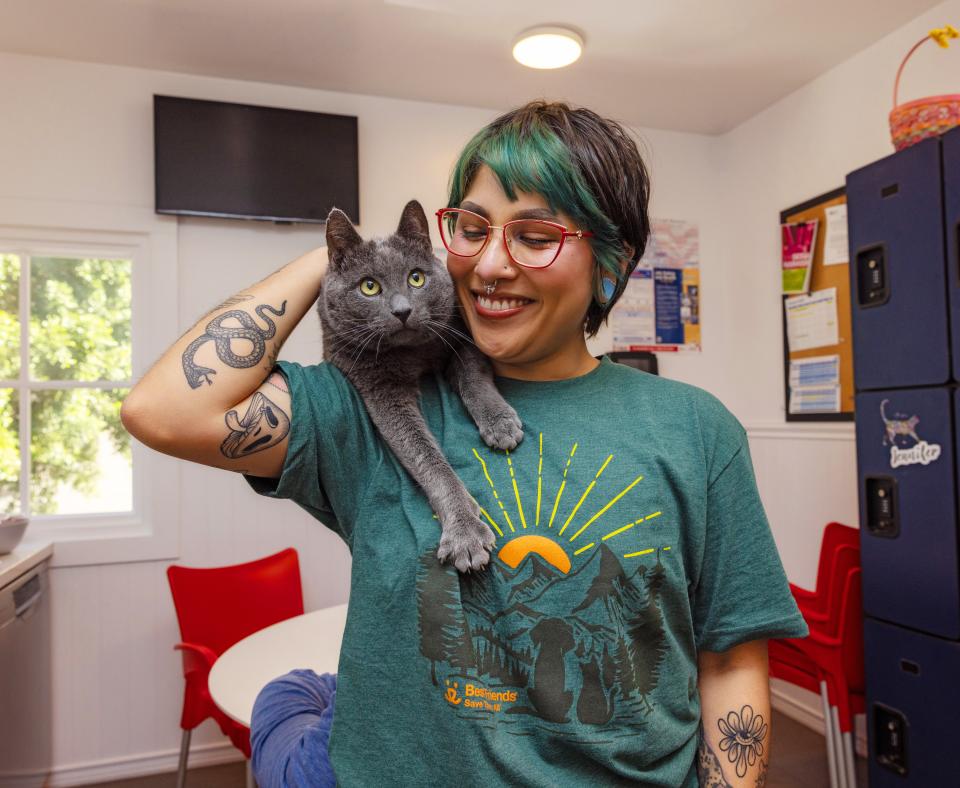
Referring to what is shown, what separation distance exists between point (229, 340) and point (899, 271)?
5.99 ft

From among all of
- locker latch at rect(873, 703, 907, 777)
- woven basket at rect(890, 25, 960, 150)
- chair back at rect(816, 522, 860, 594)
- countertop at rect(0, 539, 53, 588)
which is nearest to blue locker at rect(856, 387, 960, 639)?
locker latch at rect(873, 703, 907, 777)

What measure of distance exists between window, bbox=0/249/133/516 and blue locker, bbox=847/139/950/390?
8.63 ft

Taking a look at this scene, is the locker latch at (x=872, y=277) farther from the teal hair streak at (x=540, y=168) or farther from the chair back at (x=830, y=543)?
the teal hair streak at (x=540, y=168)

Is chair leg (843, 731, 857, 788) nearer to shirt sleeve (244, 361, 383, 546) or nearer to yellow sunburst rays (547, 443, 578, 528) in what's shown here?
yellow sunburst rays (547, 443, 578, 528)

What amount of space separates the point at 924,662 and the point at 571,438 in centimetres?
157

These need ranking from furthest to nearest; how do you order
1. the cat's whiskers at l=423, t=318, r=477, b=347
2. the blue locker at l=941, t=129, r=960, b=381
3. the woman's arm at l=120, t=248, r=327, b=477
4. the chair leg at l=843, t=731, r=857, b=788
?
1. the chair leg at l=843, t=731, r=857, b=788
2. the blue locker at l=941, t=129, r=960, b=381
3. the cat's whiskers at l=423, t=318, r=477, b=347
4. the woman's arm at l=120, t=248, r=327, b=477

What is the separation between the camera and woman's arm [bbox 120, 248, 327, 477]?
0.73 metres

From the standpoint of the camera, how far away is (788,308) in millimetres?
3057

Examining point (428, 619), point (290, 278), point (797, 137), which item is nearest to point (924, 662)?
point (428, 619)

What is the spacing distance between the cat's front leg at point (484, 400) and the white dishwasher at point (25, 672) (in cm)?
182

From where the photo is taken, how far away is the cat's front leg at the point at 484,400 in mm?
843

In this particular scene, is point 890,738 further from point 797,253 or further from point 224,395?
point 224,395

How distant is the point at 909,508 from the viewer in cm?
186

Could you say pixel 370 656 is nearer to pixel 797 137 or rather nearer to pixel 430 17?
pixel 430 17
